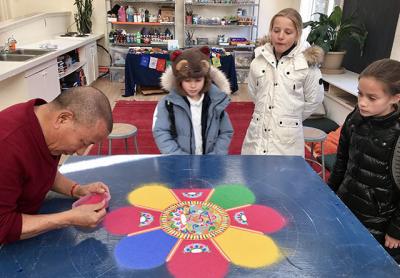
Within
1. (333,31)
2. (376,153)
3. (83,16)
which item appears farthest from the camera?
(83,16)

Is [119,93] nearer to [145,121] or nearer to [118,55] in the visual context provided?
[118,55]

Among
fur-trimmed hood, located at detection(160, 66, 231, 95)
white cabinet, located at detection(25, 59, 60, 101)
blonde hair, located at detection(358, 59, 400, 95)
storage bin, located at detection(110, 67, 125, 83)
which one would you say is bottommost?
storage bin, located at detection(110, 67, 125, 83)

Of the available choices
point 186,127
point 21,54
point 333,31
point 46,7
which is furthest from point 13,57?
point 333,31

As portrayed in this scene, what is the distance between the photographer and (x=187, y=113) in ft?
6.51

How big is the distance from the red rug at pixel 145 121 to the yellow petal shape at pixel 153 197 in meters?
2.19

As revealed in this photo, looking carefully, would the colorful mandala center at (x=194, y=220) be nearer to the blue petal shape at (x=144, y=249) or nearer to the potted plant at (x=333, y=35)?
the blue petal shape at (x=144, y=249)

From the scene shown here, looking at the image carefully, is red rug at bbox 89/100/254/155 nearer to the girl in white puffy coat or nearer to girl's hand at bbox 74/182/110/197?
the girl in white puffy coat

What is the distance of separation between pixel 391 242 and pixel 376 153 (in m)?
0.40

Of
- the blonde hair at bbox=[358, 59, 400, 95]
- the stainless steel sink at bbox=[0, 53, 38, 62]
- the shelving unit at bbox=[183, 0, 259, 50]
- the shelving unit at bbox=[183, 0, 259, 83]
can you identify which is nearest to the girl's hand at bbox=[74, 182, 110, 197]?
the blonde hair at bbox=[358, 59, 400, 95]

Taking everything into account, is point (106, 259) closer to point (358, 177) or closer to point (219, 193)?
point (219, 193)

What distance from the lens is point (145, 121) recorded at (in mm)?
4715

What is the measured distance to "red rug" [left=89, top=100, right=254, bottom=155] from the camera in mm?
3836

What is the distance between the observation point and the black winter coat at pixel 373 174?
156cm

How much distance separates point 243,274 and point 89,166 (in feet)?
3.25
